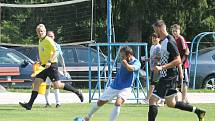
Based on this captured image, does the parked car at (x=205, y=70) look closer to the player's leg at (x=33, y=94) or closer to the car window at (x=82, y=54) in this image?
the car window at (x=82, y=54)

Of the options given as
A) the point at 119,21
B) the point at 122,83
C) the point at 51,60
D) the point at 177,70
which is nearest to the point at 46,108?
the point at 51,60

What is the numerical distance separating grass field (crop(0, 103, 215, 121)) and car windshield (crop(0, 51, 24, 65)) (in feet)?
27.2

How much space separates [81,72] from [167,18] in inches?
353

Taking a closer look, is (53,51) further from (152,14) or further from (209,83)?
(152,14)

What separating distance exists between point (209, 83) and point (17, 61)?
7.17 m

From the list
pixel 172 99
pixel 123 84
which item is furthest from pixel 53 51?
pixel 172 99

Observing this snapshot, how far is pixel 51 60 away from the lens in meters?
16.3

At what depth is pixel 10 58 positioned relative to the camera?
84.5 feet

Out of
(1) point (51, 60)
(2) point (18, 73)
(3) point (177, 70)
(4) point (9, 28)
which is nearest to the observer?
(3) point (177, 70)

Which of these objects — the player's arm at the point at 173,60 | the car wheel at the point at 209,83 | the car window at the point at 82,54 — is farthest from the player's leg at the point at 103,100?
the car window at the point at 82,54

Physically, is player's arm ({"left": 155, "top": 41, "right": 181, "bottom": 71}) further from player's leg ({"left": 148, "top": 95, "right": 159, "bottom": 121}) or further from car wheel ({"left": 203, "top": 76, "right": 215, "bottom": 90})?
car wheel ({"left": 203, "top": 76, "right": 215, "bottom": 90})

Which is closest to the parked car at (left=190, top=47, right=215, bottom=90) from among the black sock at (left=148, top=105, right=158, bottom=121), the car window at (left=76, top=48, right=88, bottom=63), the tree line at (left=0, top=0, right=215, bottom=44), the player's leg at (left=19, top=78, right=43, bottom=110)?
the car window at (left=76, top=48, right=88, bottom=63)

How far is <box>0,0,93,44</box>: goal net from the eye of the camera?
2541cm

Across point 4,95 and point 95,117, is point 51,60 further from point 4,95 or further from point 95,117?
point 4,95
